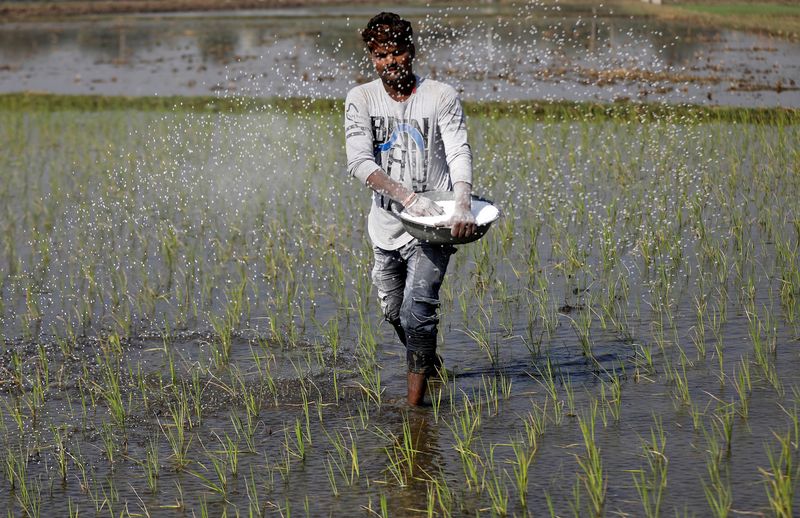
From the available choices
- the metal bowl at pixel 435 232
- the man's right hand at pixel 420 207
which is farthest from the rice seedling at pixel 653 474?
the man's right hand at pixel 420 207

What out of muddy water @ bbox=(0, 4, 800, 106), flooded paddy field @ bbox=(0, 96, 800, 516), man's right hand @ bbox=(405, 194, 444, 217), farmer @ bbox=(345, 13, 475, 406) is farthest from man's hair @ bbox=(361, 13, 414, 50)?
muddy water @ bbox=(0, 4, 800, 106)

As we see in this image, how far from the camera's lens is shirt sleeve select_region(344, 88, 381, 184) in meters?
4.40

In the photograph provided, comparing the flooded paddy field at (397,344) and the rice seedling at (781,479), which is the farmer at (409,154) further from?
the rice seedling at (781,479)

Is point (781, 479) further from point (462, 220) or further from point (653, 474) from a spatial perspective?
point (462, 220)

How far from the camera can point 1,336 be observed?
5852 millimetres

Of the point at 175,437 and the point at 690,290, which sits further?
the point at 690,290

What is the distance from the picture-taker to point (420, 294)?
4504 millimetres

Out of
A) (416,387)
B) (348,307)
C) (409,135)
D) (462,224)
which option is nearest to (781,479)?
(462,224)

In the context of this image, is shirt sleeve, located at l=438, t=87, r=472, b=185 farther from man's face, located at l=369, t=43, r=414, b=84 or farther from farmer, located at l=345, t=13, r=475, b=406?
man's face, located at l=369, t=43, r=414, b=84

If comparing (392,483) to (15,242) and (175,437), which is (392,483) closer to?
(175,437)

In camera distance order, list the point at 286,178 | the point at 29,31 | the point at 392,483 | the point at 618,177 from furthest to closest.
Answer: the point at 29,31 → the point at 286,178 → the point at 618,177 → the point at 392,483

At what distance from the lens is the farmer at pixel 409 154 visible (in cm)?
435

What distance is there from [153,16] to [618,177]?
24.7m

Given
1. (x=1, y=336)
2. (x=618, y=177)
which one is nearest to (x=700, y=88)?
(x=618, y=177)
